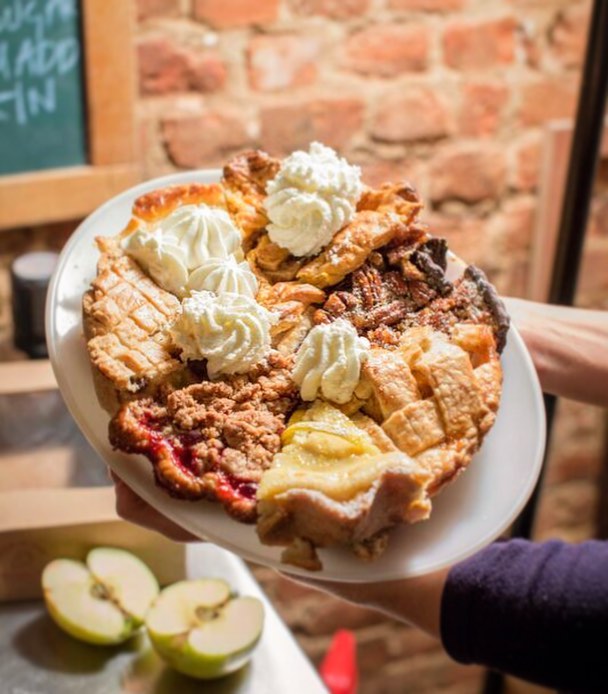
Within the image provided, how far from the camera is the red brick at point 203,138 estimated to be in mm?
1873

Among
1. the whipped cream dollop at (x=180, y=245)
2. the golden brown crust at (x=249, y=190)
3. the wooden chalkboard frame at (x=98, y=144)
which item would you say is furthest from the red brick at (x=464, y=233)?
the whipped cream dollop at (x=180, y=245)


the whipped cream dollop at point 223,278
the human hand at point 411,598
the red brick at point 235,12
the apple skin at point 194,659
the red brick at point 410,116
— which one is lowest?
the apple skin at point 194,659

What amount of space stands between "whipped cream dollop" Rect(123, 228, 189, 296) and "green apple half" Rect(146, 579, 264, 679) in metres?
0.48

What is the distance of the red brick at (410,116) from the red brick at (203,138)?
27 cm

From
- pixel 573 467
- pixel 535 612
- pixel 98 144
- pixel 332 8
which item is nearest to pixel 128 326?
pixel 535 612

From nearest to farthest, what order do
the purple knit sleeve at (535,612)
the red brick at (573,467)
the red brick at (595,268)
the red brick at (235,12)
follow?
the purple knit sleeve at (535,612) < the red brick at (235,12) < the red brick at (595,268) < the red brick at (573,467)

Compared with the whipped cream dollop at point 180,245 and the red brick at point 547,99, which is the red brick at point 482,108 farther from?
the whipped cream dollop at point 180,245

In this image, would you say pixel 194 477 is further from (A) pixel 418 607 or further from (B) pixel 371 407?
(A) pixel 418 607

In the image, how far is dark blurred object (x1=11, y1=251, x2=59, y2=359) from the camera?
1693 mm

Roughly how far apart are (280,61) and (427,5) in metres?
0.30

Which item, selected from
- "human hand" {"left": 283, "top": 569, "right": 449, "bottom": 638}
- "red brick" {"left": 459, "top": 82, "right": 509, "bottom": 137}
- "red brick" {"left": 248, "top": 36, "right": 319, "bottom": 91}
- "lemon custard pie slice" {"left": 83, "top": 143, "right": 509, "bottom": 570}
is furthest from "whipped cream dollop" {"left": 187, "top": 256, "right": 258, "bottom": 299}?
"red brick" {"left": 459, "top": 82, "right": 509, "bottom": 137}

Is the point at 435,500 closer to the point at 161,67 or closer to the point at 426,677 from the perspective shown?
the point at 161,67

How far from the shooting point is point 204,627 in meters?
1.40

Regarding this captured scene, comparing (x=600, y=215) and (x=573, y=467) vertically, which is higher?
(x=600, y=215)
